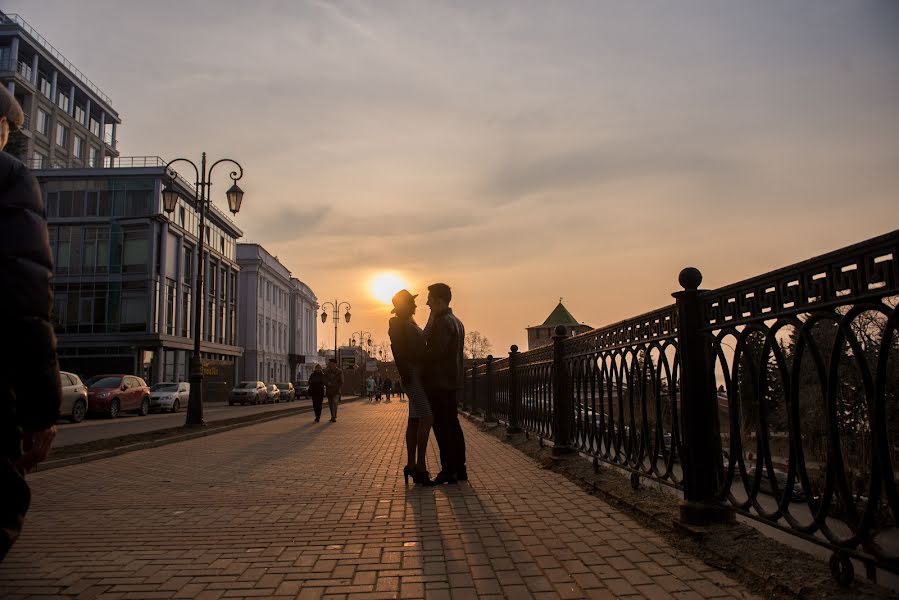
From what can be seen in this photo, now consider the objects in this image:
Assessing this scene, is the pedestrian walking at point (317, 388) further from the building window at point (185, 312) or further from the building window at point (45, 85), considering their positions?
the building window at point (45, 85)

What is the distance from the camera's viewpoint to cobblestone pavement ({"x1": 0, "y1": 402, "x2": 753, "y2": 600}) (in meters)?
3.34

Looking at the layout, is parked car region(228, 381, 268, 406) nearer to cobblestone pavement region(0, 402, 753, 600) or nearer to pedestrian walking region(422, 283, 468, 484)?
cobblestone pavement region(0, 402, 753, 600)

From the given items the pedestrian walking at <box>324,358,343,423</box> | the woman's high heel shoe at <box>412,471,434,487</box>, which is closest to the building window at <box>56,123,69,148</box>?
the pedestrian walking at <box>324,358,343,423</box>

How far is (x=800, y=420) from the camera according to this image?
3236mm

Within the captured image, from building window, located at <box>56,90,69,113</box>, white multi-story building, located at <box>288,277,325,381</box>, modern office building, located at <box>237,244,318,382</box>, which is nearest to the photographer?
building window, located at <box>56,90,69,113</box>

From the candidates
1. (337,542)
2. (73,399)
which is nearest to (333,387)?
(73,399)

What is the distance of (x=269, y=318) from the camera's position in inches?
3063

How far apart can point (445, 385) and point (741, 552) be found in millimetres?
3792

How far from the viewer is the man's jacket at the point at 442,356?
6.89m

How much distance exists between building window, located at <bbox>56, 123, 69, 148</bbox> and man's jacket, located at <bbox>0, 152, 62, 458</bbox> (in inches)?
2617

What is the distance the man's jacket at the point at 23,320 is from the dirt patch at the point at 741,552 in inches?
114

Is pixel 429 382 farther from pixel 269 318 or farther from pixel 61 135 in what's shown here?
pixel 269 318

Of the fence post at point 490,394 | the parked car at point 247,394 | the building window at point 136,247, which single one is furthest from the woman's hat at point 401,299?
the building window at point 136,247

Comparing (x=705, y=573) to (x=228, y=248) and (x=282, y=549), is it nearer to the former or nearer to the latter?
(x=282, y=549)
